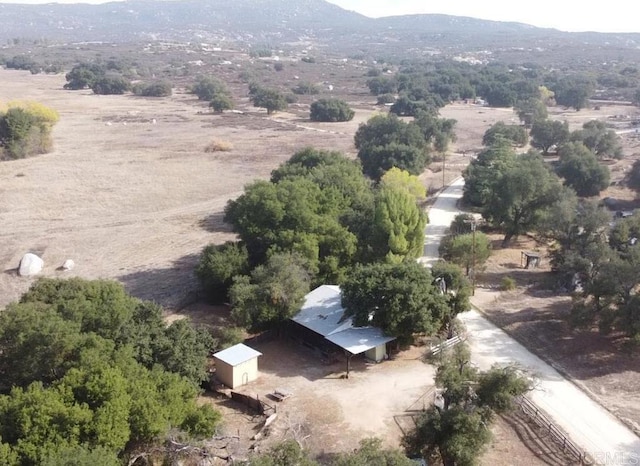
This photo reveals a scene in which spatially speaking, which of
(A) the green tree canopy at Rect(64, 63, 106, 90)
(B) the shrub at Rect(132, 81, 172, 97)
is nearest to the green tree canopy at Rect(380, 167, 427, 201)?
(B) the shrub at Rect(132, 81, 172, 97)

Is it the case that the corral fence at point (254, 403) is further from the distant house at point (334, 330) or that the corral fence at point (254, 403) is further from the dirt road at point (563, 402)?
the dirt road at point (563, 402)

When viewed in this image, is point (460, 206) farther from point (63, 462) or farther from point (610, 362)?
point (63, 462)

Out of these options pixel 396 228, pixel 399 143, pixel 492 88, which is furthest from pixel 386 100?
pixel 396 228

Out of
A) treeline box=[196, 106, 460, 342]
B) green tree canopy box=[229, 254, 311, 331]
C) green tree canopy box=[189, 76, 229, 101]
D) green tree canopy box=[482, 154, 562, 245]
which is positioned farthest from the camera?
green tree canopy box=[189, 76, 229, 101]

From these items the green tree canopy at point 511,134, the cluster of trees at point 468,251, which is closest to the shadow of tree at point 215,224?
the cluster of trees at point 468,251

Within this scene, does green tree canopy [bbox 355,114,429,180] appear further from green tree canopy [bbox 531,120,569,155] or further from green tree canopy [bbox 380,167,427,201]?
green tree canopy [bbox 531,120,569,155]
